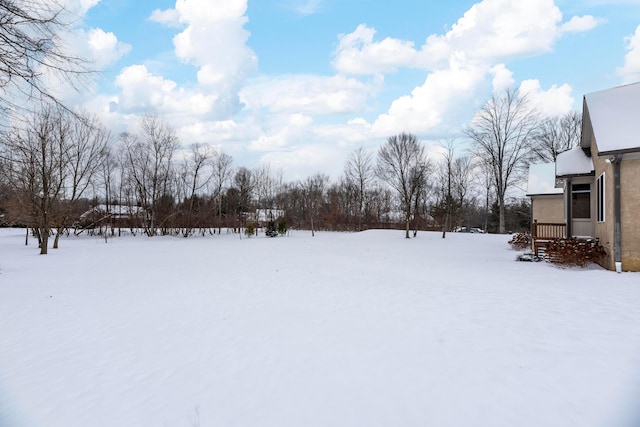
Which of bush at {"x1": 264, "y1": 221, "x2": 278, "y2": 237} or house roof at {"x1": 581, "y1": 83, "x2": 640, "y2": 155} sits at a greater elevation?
house roof at {"x1": 581, "y1": 83, "x2": 640, "y2": 155}

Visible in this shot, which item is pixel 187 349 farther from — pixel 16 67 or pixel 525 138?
pixel 525 138

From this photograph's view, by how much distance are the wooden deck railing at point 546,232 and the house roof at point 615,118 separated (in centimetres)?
428

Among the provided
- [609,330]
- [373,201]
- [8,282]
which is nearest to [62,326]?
[8,282]

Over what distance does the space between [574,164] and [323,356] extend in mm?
14503

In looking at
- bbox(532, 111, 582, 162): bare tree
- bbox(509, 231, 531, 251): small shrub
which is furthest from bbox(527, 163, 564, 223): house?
bbox(532, 111, 582, 162): bare tree

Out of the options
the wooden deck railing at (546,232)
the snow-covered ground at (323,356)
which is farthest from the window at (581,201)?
the snow-covered ground at (323,356)

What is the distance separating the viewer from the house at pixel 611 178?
10.3m

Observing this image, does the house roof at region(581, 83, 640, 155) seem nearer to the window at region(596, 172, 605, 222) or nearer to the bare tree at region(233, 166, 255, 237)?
the window at region(596, 172, 605, 222)

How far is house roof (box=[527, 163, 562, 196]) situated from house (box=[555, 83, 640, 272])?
4.31 m

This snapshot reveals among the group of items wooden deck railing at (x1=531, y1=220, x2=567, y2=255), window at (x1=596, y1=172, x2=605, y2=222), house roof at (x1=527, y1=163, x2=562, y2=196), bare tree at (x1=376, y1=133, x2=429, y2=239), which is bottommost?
wooden deck railing at (x1=531, y1=220, x2=567, y2=255)

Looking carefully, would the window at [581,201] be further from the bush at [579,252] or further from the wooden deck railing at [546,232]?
the bush at [579,252]

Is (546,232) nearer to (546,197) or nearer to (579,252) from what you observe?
(546,197)

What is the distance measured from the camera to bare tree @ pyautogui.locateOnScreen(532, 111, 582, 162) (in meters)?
35.9

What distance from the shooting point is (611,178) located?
35.6 feet
